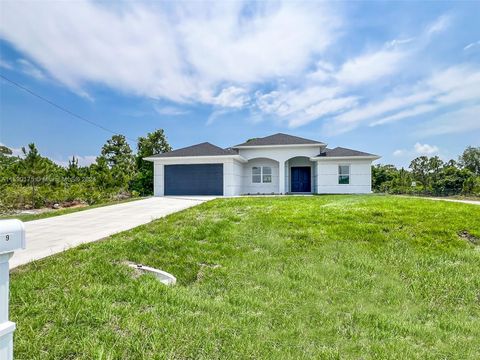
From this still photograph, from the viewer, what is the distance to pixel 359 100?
22.7 metres

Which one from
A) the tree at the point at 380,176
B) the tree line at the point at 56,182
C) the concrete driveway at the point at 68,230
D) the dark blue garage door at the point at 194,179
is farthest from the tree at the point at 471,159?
the concrete driveway at the point at 68,230

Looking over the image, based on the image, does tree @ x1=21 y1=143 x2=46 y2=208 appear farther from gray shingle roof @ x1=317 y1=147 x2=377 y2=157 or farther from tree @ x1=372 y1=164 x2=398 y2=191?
tree @ x1=372 y1=164 x2=398 y2=191

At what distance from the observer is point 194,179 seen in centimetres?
2211

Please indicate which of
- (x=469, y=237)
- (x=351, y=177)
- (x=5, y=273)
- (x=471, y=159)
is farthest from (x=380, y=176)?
(x=5, y=273)

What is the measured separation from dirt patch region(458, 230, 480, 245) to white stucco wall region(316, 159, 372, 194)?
14.0 metres

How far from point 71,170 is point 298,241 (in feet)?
72.7

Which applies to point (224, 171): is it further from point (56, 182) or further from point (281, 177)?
point (56, 182)

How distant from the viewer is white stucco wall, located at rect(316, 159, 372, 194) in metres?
22.1

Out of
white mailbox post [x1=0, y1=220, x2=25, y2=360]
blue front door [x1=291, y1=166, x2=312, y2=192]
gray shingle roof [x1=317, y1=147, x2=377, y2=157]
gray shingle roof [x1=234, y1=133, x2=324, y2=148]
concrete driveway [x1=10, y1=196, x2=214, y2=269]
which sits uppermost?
gray shingle roof [x1=234, y1=133, x2=324, y2=148]

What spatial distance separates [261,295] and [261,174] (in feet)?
65.1

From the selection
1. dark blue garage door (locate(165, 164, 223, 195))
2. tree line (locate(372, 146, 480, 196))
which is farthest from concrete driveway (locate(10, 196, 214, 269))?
tree line (locate(372, 146, 480, 196))

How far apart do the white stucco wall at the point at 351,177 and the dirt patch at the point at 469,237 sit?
14.0 metres

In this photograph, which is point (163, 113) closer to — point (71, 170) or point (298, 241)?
point (71, 170)

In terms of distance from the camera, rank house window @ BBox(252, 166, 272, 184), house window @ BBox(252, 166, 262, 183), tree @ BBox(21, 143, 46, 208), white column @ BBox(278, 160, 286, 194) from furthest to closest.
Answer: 1. house window @ BBox(252, 166, 262, 183)
2. house window @ BBox(252, 166, 272, 184)
3. white column @ BBox(278, 160, 286, 194)
4. tree @ BBox(21, 143, 46, 208)
